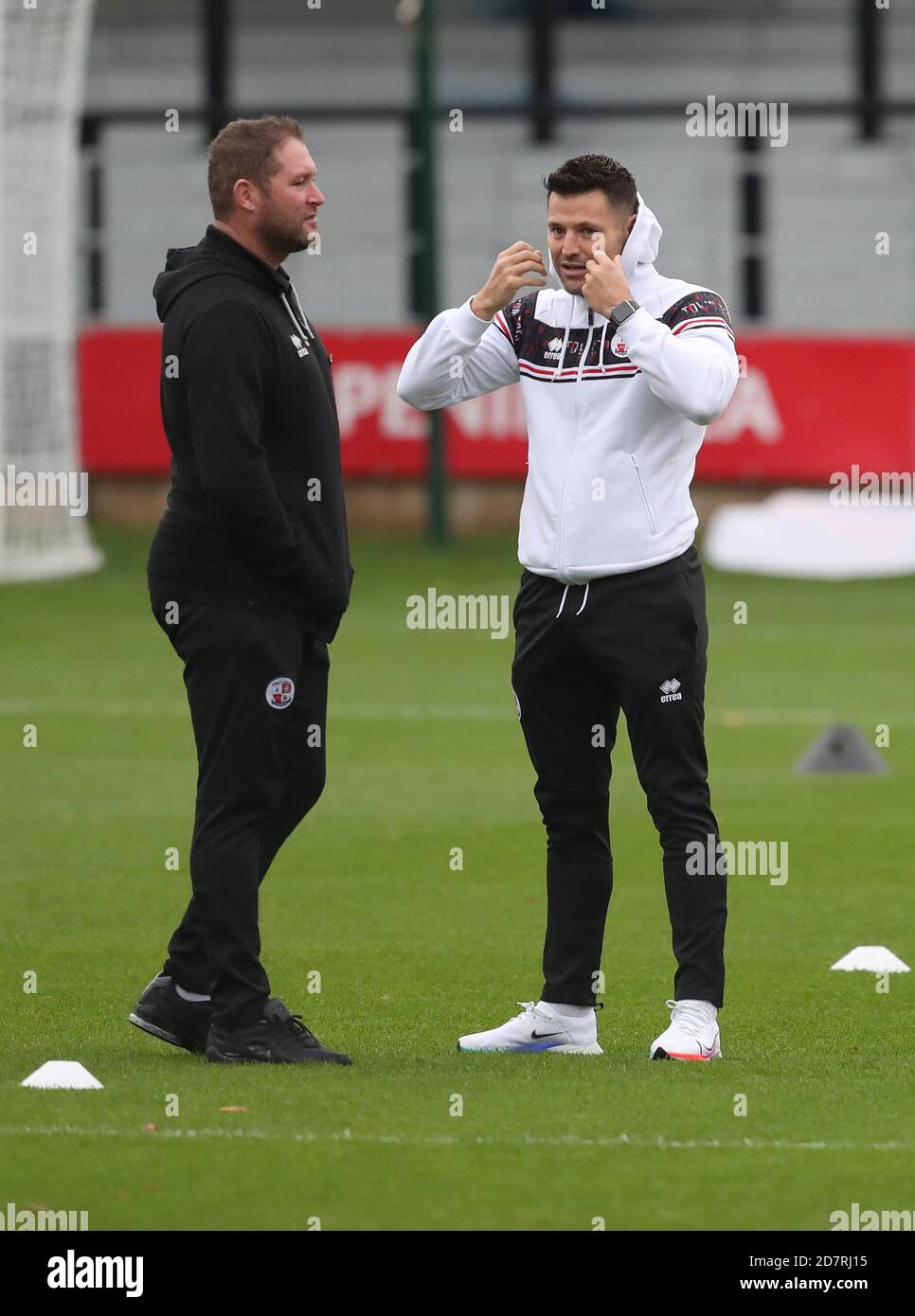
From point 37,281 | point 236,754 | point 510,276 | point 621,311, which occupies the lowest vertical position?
point 236,754

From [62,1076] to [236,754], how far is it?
0.82 m

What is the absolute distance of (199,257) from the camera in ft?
19.2

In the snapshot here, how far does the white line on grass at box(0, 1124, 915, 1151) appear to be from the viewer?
16.9 feet

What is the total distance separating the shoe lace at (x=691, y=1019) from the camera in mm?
5969

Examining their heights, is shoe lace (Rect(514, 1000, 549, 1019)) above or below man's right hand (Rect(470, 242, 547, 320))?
below

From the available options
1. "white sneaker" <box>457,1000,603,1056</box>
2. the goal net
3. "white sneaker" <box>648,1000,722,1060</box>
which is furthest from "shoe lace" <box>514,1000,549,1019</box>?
the goal net

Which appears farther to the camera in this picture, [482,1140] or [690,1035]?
[690,1035]

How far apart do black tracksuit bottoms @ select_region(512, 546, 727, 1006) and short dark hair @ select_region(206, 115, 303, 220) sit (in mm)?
1104

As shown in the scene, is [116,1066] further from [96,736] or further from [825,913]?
[96,736]

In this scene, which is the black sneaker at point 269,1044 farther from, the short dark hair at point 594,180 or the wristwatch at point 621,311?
the short dark hair at point 594,180

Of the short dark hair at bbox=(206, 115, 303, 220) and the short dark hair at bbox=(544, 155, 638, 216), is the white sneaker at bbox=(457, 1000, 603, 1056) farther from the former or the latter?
the short dark hair at bbox=(206, 115, 303, 220)

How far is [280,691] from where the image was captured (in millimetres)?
5867

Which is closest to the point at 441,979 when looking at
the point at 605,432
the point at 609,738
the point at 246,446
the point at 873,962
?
the point at 873,962

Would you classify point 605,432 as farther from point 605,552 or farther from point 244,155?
point 244,155
